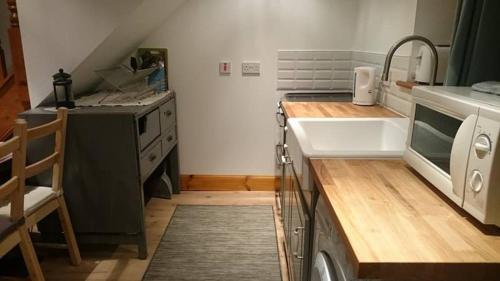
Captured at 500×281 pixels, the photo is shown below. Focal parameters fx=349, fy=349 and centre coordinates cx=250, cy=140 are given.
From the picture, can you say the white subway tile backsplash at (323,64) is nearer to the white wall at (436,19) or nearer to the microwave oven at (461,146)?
the white wall at (436,19)

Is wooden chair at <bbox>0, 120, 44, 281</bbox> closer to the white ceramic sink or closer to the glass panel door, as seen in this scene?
the white ceramic sink

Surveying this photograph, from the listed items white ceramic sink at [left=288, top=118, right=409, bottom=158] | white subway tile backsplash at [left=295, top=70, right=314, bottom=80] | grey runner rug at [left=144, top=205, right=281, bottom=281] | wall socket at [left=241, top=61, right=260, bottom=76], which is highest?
wall socket at [left=241, top=61, right=260, bottom=76]

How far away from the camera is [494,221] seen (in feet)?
2.40

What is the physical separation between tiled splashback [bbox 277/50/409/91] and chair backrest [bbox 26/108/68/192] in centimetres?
162

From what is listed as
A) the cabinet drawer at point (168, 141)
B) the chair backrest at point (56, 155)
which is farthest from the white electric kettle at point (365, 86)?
the chair backrest at point (56, 155)

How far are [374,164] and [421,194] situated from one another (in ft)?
0.80

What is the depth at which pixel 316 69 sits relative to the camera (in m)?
2.79

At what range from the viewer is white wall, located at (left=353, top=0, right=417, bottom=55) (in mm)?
1833

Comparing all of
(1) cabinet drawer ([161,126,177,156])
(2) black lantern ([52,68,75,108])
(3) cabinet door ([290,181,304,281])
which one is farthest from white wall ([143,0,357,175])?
(3) cabinet door ([290,181,304,281])

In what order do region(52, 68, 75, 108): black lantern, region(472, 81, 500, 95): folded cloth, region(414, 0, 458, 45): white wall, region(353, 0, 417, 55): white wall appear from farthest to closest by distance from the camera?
1. region(52, 68, 75, 108): black lantern
2. region(353, 0, 417, 55): white wall
3. region(414, 0, 458, 45): white wall
4. region(472, 81, 500, 95): folded cloth

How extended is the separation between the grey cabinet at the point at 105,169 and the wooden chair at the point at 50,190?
110 mm

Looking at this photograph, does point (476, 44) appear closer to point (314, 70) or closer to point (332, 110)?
point (332, 110)

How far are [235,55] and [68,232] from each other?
1699 millimetres

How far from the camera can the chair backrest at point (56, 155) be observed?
65.0 inches
